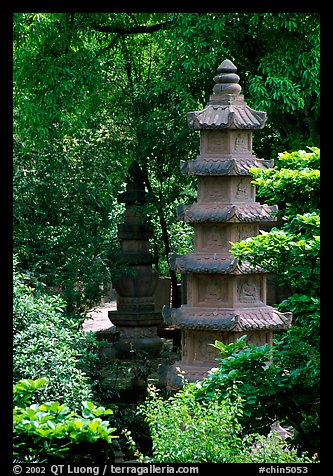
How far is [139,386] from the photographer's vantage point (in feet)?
36.5

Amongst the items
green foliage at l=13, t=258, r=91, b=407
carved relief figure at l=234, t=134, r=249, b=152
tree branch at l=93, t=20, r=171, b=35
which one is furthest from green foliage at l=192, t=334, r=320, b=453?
Result: tree branch at l=93, t=20, r=171, b=35

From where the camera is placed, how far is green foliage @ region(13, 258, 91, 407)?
24.4 ft

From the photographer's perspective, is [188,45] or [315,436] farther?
[188,45]

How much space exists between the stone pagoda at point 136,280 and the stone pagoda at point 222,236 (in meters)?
5.65

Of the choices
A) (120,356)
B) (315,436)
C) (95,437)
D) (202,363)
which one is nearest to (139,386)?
(202,363)

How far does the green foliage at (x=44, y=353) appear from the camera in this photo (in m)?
7.44

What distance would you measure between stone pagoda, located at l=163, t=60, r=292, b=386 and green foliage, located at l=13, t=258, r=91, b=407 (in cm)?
149

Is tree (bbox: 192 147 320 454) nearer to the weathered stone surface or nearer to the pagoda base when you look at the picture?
the weathered stone surface

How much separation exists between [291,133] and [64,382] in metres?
6.00

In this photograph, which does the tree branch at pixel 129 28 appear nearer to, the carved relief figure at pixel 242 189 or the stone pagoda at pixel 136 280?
the stone pagoda at pixel 136 280

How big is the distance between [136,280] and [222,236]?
6.02 metres
